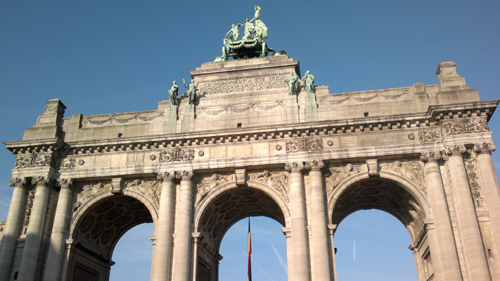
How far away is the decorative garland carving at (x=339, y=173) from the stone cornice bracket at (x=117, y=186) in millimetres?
12004

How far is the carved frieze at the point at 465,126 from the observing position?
85.3ft

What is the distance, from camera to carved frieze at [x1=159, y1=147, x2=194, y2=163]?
93.4 ft

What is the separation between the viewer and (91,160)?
2970 cm

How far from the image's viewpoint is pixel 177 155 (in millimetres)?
28562

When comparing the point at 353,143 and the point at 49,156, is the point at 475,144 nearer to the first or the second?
the point at 353,143

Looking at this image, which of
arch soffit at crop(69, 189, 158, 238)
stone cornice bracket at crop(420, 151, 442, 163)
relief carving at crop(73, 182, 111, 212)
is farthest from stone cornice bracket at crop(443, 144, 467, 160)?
relief carving at crop(73, 182, 111, 212)

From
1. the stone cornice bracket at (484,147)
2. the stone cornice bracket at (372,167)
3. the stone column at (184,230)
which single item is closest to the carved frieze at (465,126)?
the stone cornice bracket at (484,147)

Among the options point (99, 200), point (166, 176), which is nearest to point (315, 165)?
point (166, 176)

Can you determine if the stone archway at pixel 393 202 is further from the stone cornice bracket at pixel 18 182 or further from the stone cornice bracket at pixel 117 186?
the stone cornice bracket at pixel 18 182

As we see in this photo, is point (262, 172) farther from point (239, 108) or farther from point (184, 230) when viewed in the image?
point (184, 230)

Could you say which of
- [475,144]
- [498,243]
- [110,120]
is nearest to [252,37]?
[110,120]

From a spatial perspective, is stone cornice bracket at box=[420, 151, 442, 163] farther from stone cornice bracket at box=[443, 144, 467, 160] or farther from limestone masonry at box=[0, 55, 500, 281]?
stone cornice bracket at box=[443, 144, 467, 160]

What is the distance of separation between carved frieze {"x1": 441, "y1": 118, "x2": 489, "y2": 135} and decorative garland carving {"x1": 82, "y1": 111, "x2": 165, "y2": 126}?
16667mm

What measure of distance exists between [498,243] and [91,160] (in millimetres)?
22658
